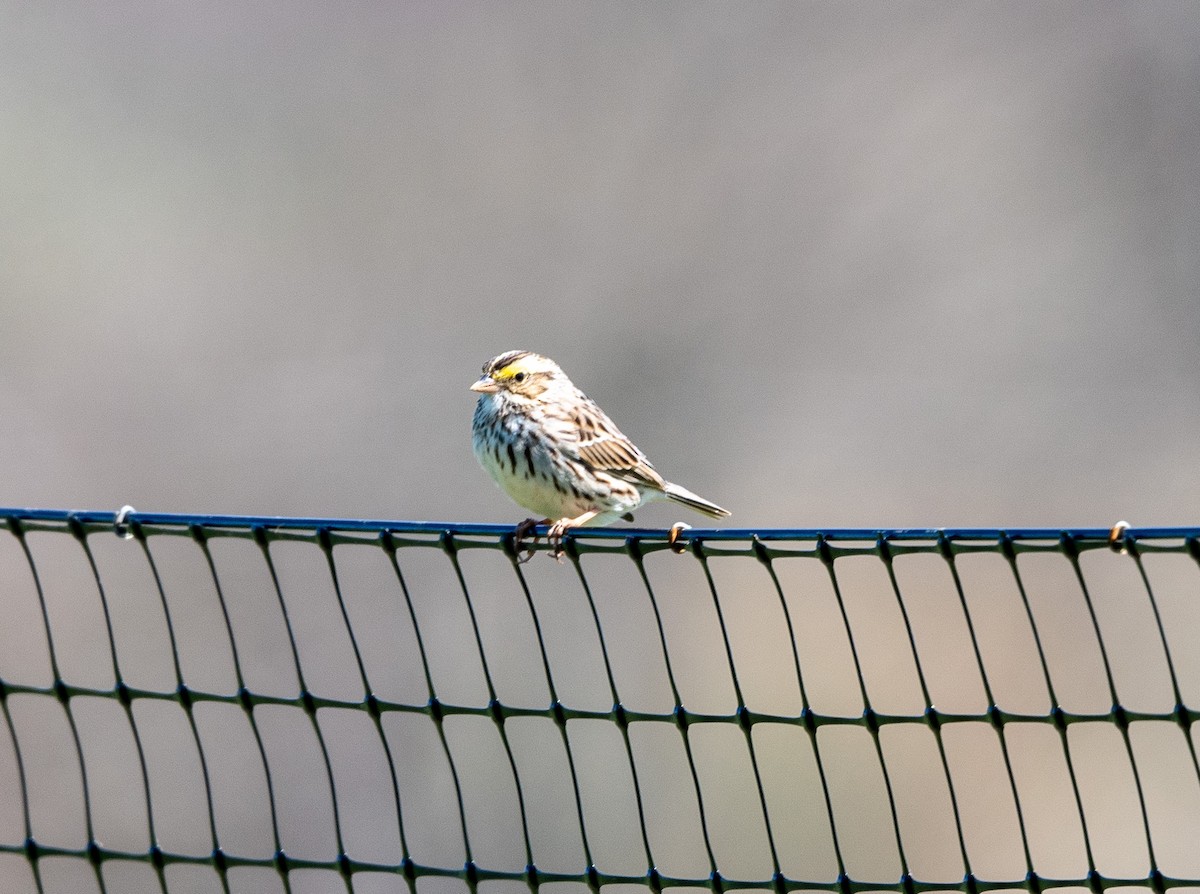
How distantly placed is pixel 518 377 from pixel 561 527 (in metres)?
1.15

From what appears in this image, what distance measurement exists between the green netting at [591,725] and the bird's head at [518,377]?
7298 mm

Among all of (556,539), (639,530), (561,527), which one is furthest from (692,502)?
(639,530)

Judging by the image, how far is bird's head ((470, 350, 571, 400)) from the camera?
7.40 meters

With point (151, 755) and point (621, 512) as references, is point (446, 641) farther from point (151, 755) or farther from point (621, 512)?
point (621, 512)

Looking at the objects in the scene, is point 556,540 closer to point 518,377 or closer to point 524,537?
point 524,537

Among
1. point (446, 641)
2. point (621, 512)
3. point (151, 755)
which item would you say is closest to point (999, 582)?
point (446, 641)

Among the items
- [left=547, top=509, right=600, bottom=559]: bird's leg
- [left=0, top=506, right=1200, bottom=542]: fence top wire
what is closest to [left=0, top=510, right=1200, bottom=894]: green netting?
[left=547, top=509, right=600, bottom=559]: bird's leg

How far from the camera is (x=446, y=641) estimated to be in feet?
59.9

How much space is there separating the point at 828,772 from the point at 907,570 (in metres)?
3.47

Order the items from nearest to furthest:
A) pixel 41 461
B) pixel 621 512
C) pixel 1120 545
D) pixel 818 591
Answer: pixel 1120 545 < pixel 621 512 < pixel 818 591 < pixel 41 461

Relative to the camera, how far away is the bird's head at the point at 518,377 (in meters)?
7.40

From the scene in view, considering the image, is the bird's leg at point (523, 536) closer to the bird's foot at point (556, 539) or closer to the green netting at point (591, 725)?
the bird's foot at point (556, 539)

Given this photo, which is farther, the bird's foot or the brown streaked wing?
the brown streaked wing

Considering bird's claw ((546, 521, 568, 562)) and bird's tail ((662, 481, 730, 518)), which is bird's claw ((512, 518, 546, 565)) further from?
bird's tail ((662, 481, 730, 518))
